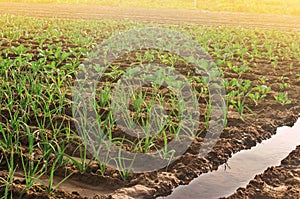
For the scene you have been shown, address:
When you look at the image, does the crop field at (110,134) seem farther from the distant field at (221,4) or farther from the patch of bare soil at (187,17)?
the distant field at (221,4)

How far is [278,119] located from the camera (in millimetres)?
5922

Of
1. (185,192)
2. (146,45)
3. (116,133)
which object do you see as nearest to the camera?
(185,192)

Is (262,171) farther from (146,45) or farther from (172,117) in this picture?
(146,45)

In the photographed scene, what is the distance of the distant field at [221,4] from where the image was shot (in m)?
33.9

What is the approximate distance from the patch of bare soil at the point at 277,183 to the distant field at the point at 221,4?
96.1 ft

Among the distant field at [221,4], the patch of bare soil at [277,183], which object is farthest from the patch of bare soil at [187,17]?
the patch of bare soil at [277,183]

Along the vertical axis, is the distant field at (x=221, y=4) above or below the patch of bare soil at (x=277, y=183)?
above

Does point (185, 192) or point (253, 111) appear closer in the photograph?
point (185, 192)

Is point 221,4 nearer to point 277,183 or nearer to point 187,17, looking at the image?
point 187,17

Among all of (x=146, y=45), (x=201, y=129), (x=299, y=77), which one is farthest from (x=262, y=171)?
(x=146, y=45)

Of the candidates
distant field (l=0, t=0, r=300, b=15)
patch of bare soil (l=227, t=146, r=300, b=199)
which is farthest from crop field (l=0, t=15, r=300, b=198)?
distant field (l=0, t=0, r=300, b=15)

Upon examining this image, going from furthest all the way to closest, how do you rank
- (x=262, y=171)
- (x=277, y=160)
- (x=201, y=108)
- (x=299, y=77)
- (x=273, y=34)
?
(x=273, y=34)
(x=299, y=77)
(x=201, y=108)
(x=277, y=160)
(x=262, y=171)

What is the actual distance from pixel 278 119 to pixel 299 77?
8.43 ft

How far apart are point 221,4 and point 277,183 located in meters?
34.2
